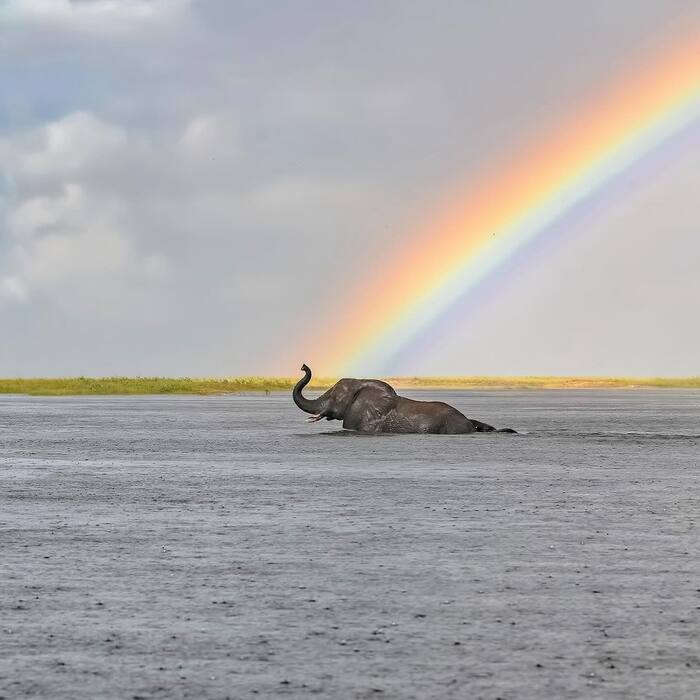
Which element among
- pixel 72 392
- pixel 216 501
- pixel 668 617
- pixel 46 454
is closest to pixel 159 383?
pixel 72 392

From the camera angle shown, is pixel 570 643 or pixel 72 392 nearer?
pixel 570 643

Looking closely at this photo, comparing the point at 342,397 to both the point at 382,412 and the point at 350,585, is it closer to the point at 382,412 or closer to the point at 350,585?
the point at 382,412

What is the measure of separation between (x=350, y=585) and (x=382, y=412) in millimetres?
31577

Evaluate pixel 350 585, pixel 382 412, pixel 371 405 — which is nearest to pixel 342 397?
pixel 371 405

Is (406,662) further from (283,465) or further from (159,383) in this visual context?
(159,383)

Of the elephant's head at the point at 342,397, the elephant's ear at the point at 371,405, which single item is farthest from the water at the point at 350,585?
the elephant's head at the point at 342,397

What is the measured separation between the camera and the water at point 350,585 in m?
8.12

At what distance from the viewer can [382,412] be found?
43.0m

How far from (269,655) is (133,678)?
1.08 m

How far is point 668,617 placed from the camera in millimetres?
9930

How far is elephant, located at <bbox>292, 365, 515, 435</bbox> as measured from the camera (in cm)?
4303

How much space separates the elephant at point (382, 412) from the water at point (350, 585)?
56.4 feet

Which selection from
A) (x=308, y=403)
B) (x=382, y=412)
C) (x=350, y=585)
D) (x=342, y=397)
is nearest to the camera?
(x=350, y=585)

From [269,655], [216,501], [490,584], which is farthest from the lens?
[216,501]
